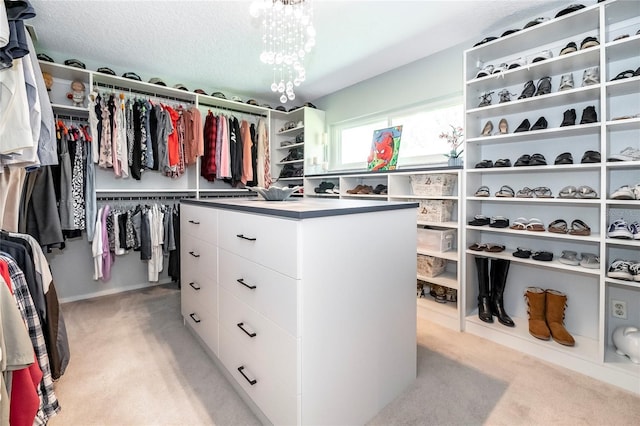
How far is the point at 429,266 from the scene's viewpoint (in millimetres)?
2572

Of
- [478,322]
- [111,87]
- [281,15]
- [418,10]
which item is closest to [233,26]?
[281,15]

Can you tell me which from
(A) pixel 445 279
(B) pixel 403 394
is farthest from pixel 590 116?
(B) pixel 403 394

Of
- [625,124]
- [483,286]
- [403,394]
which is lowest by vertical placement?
[403,394]

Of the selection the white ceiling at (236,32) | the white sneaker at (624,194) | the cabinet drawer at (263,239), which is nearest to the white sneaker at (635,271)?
the white sneaker at (624,194)

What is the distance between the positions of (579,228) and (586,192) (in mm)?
226

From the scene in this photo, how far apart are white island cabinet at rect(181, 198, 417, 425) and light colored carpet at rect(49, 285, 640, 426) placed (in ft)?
0.44

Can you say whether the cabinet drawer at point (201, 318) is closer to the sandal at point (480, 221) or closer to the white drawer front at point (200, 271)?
the white drawer front at point (200, 271)

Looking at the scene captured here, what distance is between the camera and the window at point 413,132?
114 inches

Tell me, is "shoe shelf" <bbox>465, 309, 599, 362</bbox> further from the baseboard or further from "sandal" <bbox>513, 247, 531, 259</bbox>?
the baseboard

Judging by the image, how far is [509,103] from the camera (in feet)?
6.93

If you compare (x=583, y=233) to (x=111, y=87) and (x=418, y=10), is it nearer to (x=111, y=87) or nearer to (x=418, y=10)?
(x=418, y=10)

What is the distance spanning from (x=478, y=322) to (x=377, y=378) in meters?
1.26

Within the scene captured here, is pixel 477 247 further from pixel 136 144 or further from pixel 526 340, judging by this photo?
pixel 136 144

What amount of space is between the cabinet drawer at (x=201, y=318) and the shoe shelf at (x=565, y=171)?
1818mm
